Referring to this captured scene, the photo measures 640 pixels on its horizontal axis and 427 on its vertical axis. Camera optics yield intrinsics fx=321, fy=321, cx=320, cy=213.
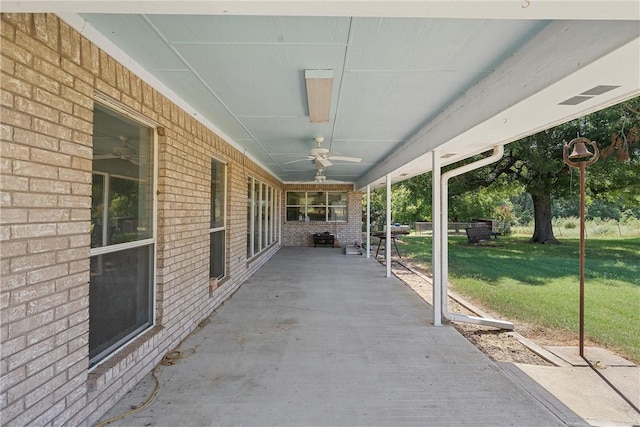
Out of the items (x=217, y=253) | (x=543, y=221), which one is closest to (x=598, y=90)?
(x=217, y=253)

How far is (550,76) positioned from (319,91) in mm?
1762

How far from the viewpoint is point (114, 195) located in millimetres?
2592

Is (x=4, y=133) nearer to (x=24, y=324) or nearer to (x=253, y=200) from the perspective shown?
(x=24, y=324)

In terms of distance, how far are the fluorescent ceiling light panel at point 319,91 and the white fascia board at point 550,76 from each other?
1.36 m

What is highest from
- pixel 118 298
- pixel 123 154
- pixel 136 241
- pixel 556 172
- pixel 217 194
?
pixel 556 172

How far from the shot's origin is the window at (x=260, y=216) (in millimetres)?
7500

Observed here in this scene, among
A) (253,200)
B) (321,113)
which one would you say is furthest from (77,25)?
(253,200)

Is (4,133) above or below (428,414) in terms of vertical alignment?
above

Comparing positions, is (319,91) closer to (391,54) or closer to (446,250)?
(391,54)

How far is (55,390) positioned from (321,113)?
3.13 metres

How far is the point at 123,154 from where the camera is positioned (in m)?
2.75

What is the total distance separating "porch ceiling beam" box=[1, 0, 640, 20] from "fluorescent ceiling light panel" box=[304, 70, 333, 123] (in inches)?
55.5

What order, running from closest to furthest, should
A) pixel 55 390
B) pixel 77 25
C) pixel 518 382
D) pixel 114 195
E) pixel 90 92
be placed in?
1. pixel 55 390
2. pixel 77 25
3. pixel 90 92
4. pixel 114 195
5. pixel 518 382

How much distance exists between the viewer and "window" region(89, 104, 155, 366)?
2385 millimetres
